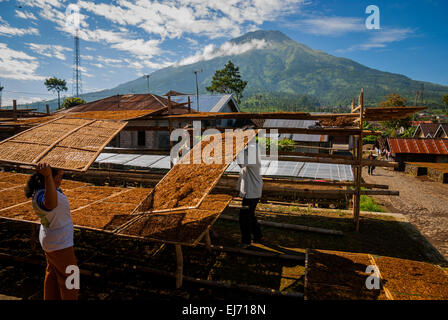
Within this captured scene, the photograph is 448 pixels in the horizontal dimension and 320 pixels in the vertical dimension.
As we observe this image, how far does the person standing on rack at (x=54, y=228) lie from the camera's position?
9.20ft

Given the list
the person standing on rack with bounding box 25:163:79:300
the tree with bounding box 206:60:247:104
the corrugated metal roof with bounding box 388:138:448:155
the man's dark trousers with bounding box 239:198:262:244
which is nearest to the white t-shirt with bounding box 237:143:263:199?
the man's dark trousers with bounding box 239:198:262:244

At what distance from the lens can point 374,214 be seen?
823 centimetres

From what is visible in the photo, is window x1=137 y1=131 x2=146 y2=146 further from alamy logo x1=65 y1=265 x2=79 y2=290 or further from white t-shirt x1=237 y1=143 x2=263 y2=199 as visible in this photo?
alamy logo x1=65 y1=265 x2=79 y2=290

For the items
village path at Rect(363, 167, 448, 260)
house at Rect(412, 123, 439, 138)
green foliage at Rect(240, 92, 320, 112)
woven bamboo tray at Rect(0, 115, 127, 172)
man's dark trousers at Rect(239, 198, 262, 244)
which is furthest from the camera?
green foliage at Rect(240, 92, 320, 112)

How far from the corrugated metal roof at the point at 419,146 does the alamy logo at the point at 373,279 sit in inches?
1040

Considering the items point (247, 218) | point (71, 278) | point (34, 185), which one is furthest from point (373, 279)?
point (34, 185)

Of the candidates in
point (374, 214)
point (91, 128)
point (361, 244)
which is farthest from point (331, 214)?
point (91, 128)

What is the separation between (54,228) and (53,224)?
1.9 inches

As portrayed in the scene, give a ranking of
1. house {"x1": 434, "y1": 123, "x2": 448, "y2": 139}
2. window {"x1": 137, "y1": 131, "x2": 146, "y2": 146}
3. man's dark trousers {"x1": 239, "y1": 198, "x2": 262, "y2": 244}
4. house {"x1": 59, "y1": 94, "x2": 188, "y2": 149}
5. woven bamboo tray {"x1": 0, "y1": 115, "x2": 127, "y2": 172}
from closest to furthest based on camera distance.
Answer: woven bamboo tray {"x1": 0, "y1": 115, "x2": 127, "y2": 172} → man's dark trousers {"x1": 239, "y1": 198, "x2": 262, "y2": 244} → house {"x1": 59, "y1": 94, "x2": 188, "y2": 149} → window {"x1": 137, "y1": 131, "x2": 146, "y2": 146} → house {"x1": 434, "y1": 123, "x2": 448, "y2": 139}

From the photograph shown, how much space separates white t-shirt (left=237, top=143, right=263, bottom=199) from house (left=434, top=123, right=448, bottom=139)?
36370mm

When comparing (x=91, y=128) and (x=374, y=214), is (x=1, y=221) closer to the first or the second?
(x=91, y=128)

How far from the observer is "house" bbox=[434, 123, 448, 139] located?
31.2m

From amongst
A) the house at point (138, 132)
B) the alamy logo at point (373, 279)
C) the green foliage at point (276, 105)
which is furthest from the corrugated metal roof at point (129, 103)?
the green foliage at point (276, 105)

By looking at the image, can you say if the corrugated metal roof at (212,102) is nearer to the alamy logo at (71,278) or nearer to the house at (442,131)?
the alamy logo at (71,278)
